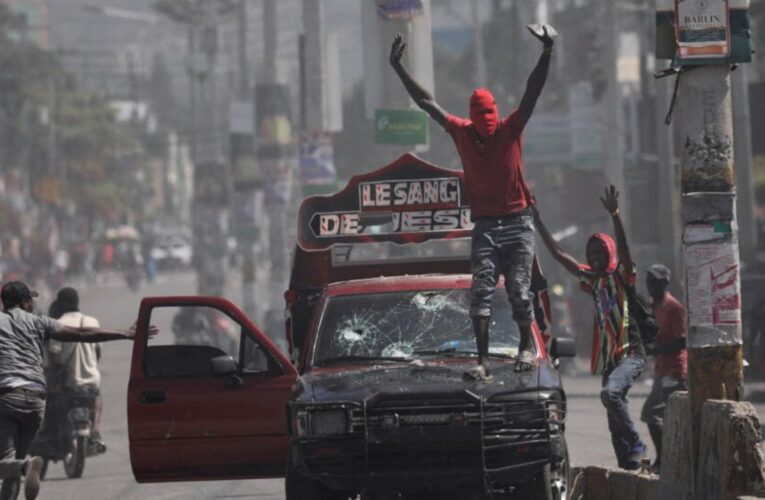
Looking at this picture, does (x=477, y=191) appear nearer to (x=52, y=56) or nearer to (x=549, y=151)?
(x=549, y=151)

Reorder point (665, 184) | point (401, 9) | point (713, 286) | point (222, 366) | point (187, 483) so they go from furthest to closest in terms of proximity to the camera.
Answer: point (665, 184)
point (401, 9)
point (187, 483)
point (222, 366)
point (713, 286)

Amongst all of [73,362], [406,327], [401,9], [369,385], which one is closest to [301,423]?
[369,385]

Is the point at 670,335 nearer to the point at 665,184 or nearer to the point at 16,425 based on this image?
the point at 16,425

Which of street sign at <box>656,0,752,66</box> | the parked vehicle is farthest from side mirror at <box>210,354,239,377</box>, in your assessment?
the parked vehicle

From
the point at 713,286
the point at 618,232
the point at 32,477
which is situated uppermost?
the point at 618,232

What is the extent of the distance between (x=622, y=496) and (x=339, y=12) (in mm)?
110196

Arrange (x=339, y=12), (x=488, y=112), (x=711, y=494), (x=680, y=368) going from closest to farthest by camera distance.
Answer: (x=711, y=494)
(x=488, y=112)
(x=680, y=368)
(x=339, y=12)

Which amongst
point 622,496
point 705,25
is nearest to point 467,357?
point 622,496

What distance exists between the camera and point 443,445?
374 inches

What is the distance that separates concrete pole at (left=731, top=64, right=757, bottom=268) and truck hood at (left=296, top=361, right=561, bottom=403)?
19.9 m

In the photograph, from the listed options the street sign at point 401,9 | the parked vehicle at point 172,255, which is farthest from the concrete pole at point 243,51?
the parked vehicle at point 172,255

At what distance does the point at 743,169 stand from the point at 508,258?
68.4ft

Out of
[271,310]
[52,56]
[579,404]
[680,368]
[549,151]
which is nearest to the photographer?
[680,368]

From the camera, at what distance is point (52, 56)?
97938 mm
